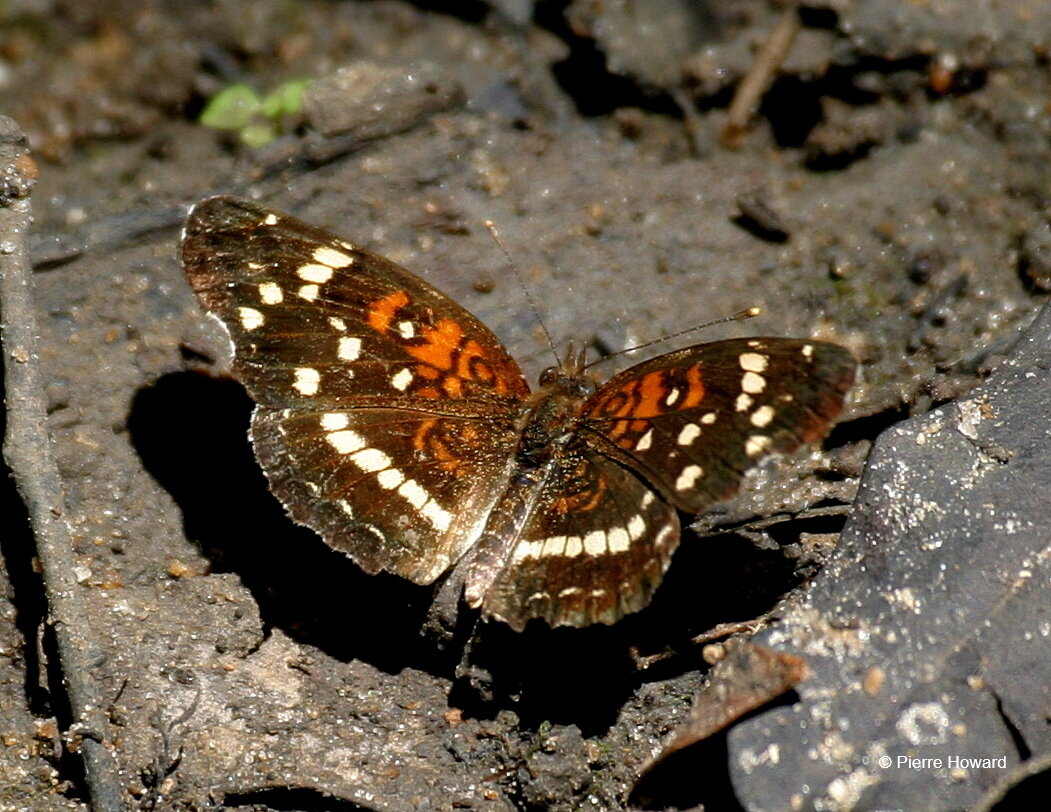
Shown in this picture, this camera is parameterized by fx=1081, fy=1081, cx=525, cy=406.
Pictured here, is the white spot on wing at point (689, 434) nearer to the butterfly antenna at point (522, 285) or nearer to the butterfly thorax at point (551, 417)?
the butterfly thorax at point (551, 417)

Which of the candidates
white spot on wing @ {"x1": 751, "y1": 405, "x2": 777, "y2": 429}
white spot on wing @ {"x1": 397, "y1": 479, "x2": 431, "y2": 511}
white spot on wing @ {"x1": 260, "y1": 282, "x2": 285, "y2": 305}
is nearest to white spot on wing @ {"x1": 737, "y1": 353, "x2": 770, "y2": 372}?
white spot on wing @ {"x1": 751, "y1": 405, "x2": 777, "y2": 429}

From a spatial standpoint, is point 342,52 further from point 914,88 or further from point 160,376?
point 914,88

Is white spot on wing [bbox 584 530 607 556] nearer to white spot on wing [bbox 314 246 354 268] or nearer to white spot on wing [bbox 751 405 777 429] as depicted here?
white spot on wing [bbox 751 405 777 429]

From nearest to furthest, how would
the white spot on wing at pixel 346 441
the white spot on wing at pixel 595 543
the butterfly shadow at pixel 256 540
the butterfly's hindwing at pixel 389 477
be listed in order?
the white spot on wing at pixel 595 543 < the butterfly's hindwing at pixel 389 477 < the white spot on wing at pixel 346 441 < the butterfly shadow at pixel 256 540

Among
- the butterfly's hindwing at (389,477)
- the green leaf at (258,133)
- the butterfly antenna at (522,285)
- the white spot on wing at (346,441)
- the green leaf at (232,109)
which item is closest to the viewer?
the butterfly's hindwing at (389,477)

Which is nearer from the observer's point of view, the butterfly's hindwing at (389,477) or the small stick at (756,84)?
the butterfly's hindwing at (389,477)

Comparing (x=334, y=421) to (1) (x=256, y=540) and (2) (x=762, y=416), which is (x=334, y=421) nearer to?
(1) (x=256, y=540)

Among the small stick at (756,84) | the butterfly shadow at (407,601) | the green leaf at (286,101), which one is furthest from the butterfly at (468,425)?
the small stick at (756,84)

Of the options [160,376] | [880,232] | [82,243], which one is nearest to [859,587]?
[880,232]
